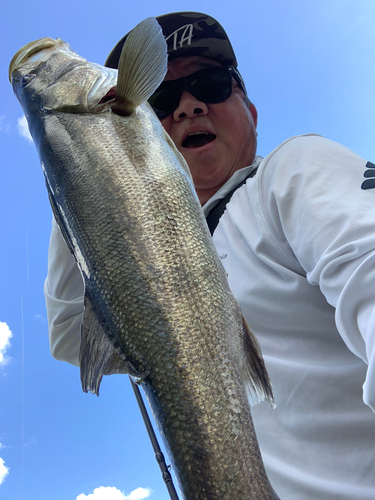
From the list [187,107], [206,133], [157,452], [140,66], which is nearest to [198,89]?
[187,107]

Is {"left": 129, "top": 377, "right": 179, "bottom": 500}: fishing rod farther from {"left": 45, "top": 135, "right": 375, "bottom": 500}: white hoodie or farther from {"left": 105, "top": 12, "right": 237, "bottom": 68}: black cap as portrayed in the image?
{"left": 105, "top": 12, "right": 237, "bottom": 68}: black cap

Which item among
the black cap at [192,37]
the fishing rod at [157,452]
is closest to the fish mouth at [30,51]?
the black cap at [192,37]

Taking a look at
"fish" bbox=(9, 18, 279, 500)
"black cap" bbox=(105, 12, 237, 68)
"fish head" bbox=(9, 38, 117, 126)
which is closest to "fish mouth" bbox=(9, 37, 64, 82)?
"fish head" bbox=(9, 38, 117, 126)

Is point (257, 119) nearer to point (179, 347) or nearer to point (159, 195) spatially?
point (159, 195)

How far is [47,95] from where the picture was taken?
1.51 m

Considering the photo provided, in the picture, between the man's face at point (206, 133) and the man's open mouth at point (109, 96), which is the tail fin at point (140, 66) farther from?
the man's face at point (206, 133)

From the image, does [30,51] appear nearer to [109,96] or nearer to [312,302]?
[109,96]

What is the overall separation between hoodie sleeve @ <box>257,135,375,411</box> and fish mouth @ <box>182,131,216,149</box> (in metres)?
0.95

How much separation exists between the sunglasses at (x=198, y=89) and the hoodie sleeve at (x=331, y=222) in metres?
1.01

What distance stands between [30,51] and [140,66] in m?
0.70

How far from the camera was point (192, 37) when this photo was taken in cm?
248

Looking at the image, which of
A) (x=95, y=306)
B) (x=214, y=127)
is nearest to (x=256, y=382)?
(x=95, y=306)

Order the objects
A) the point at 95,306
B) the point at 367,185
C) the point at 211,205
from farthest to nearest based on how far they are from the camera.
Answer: the point at 211,205, the point at 367,185, the point at 95,306

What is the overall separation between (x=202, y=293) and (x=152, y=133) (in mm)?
570
